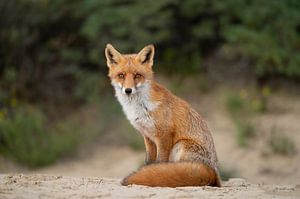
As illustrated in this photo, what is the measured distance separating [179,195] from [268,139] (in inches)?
305

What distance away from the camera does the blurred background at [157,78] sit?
13570 mm

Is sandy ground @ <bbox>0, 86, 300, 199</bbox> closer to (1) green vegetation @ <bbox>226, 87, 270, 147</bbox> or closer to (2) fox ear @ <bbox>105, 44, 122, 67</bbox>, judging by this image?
(1) green vegetation @ <bbox>226, 87, 270, 147</bbox>

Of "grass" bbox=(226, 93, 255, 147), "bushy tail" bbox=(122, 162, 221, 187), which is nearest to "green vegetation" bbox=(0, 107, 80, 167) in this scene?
"grass" bbox=(226, 93, 255, 147)

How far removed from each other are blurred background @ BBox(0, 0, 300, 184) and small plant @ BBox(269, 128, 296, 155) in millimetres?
22

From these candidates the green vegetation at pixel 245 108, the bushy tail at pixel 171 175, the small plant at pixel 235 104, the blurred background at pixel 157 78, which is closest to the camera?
the bushy tail at pixel 171 175

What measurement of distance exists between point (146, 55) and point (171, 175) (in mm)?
1853

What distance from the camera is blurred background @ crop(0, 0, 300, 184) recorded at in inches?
534

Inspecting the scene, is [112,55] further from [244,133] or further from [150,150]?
[244,133]

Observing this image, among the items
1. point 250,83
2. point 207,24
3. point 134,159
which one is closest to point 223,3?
point 207,24

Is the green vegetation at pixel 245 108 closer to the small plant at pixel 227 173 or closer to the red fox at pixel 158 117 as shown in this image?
the small plant at pixel 227 173

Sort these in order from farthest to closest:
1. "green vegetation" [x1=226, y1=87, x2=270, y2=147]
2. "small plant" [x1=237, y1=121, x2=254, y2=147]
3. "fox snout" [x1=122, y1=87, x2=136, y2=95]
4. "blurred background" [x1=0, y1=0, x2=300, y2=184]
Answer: "green vegetation" [x1=226, y1=87, x2=270, y2=147]
"small plant" [x1=237, y1=121, x2=254, y2=147]
"blurred background" [x1=0, y1=0, x2=300, y2=184]
"fox snout" [x1=122, y1=87, x2=136, y2=95]

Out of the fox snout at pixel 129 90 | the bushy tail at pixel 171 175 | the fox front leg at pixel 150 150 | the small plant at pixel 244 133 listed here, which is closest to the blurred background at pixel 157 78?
the small plant at pixel 244 133

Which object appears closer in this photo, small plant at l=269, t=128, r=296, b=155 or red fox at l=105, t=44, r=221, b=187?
red fox at l=105, t=44, r=221, b=187

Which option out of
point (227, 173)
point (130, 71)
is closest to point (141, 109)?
point (130, 71)
